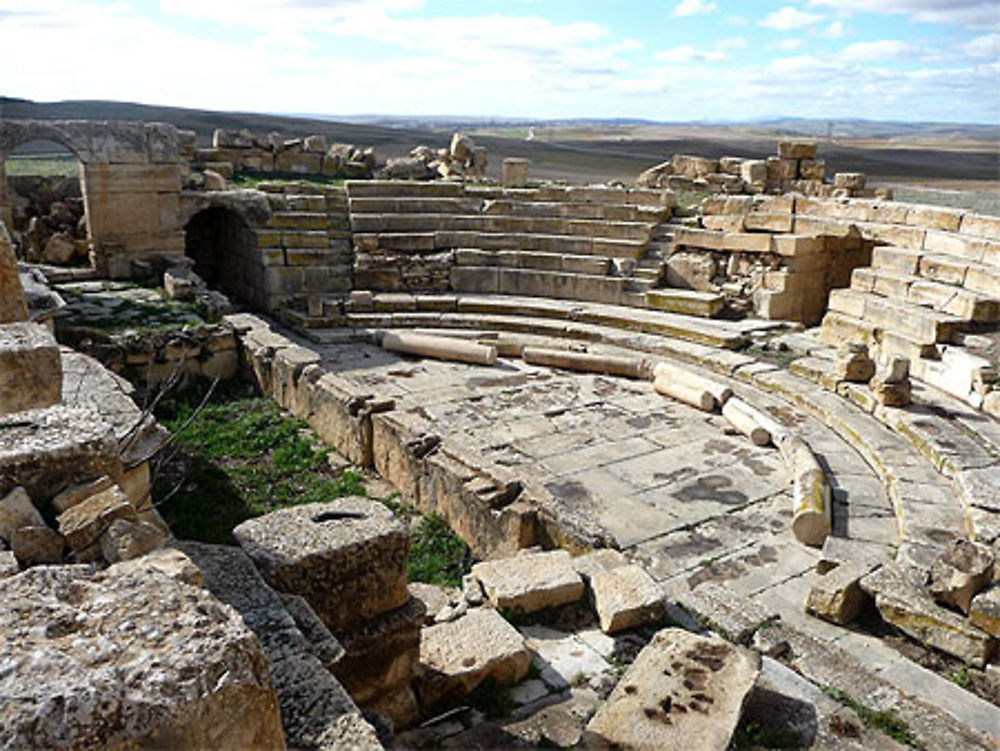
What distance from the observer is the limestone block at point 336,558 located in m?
4.44

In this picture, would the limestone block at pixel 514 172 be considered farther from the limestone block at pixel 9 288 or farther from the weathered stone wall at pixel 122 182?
the limestone block at pixel 9 288

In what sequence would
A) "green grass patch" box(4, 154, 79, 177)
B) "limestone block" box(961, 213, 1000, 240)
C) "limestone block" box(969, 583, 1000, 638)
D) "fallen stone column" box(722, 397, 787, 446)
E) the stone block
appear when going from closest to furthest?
the stone block → "limestone block" box(969, 583, 1000, 638) → "fallen stone column" box(722, 397, 787, 446) → "limestone block" box(961, 213, 1000, 240) → "green grass patch" box(4, 154, 79, 177)

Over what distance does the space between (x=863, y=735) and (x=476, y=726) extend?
2.18 m

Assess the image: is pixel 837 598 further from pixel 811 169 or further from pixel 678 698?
pixel 811 169

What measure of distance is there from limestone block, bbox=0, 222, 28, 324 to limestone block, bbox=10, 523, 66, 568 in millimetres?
4593

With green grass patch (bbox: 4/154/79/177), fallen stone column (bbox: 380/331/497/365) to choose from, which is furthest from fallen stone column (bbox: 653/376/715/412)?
green grass patch (bbox: 4/154/79/177)

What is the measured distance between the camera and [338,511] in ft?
16.3

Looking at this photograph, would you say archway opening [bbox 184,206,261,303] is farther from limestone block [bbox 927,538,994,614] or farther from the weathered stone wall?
limestone block [bbox 927,538,994,614]

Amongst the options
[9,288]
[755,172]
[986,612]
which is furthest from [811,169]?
[9,288]

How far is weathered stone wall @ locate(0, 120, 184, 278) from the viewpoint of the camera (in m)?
13.7

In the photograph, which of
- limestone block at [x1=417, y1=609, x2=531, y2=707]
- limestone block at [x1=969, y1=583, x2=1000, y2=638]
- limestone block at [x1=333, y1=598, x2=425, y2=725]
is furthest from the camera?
limestone block at [x1=969, y1=583, x2=1000, y2=638]

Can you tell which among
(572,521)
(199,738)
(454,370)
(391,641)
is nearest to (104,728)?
(199,738)

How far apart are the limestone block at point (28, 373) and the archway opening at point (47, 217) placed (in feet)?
32.7

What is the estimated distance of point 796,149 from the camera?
17.2 m
